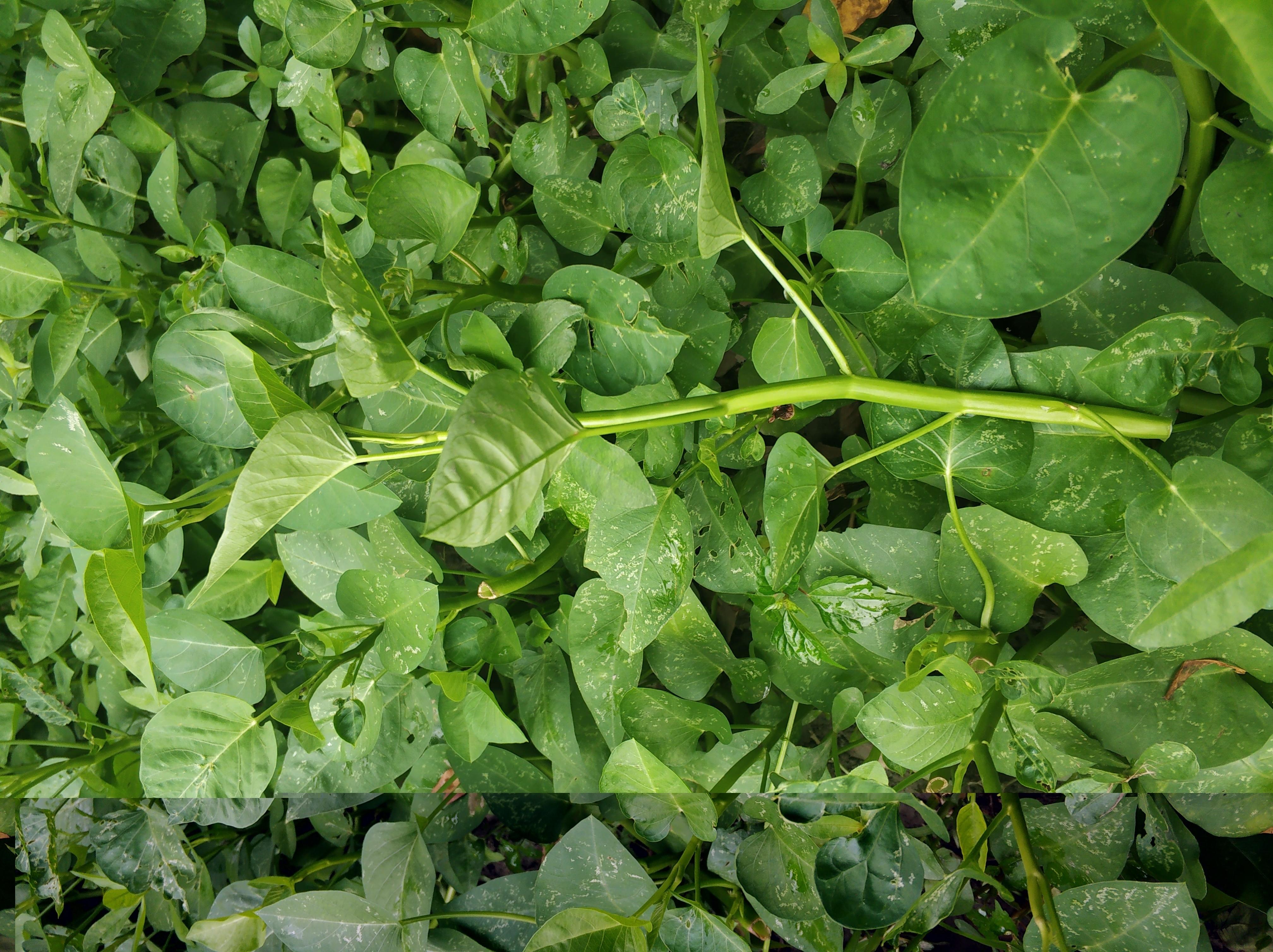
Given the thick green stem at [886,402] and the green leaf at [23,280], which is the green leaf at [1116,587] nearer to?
the thick green stem at [886,402]

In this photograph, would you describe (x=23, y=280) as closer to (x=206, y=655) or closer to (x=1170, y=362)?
(x=206, y=655)

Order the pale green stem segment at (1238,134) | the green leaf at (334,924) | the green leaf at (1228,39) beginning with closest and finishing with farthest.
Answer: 1. the green leaf at (1228,39)
2. the pale green stem segment at (1238,134)
3. the green leaf at (334,924)

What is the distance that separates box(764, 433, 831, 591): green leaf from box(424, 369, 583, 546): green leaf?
0.51ft

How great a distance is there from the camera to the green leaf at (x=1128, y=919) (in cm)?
45

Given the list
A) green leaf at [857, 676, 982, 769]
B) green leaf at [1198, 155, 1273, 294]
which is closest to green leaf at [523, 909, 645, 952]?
green leaf at [857, 676, 982, 769]

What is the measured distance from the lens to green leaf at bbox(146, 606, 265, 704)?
0.70 meters

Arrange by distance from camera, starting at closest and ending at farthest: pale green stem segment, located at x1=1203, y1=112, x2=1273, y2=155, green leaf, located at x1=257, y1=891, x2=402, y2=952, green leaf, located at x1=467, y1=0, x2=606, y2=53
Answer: pale green stem segment, located at x1=1203, y1=112, x2=1273, y2=155 → green leaf, located at x1=467, y1=0, x2=606, y2=53 → green leaf, located at x1=257, y1=891, x2=402, y2=952

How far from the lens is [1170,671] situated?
468 millimetres

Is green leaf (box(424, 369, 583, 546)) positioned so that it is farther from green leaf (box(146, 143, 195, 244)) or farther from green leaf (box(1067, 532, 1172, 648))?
green leaf (box(146, 143, 195, 244))

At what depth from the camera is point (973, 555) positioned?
1.56 feet

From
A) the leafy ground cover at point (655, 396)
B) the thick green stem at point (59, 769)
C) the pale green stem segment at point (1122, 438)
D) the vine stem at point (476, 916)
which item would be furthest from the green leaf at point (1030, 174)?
the thick green stem at point (59, 769)

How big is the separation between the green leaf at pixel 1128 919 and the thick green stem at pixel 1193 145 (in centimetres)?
39

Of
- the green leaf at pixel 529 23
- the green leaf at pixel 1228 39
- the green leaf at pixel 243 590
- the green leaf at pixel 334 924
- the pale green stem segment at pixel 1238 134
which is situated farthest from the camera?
the green leaf at pixel 243 590

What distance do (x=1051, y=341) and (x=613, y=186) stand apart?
1.05ft
